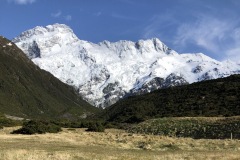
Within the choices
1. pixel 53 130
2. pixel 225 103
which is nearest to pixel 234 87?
pixel 225 103

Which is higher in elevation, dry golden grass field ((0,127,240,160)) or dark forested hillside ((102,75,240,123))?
dark forested hillside ((102,75,240,123))

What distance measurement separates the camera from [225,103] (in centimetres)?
12688

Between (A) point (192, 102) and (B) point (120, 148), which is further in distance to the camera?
(A) point (192, 102)

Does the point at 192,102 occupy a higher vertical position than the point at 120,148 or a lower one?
higher

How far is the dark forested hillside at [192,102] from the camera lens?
124250mm

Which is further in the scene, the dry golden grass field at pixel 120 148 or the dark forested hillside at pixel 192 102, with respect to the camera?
the dark forested hillside at pixel 192 102

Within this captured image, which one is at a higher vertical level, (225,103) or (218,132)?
(225,103)

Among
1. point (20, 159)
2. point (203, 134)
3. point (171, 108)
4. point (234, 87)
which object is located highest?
point (234, 87)

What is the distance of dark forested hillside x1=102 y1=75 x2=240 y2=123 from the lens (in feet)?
408

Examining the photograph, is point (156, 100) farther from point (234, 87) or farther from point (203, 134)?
point (203, 134)

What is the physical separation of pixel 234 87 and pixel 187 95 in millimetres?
19255

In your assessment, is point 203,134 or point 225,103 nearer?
point 203,134

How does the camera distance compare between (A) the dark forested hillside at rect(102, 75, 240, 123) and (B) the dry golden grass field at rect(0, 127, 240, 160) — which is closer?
(B) the dry golden grass field at rect(0, 127, 240, 160)

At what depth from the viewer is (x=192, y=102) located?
14075 centimetres
